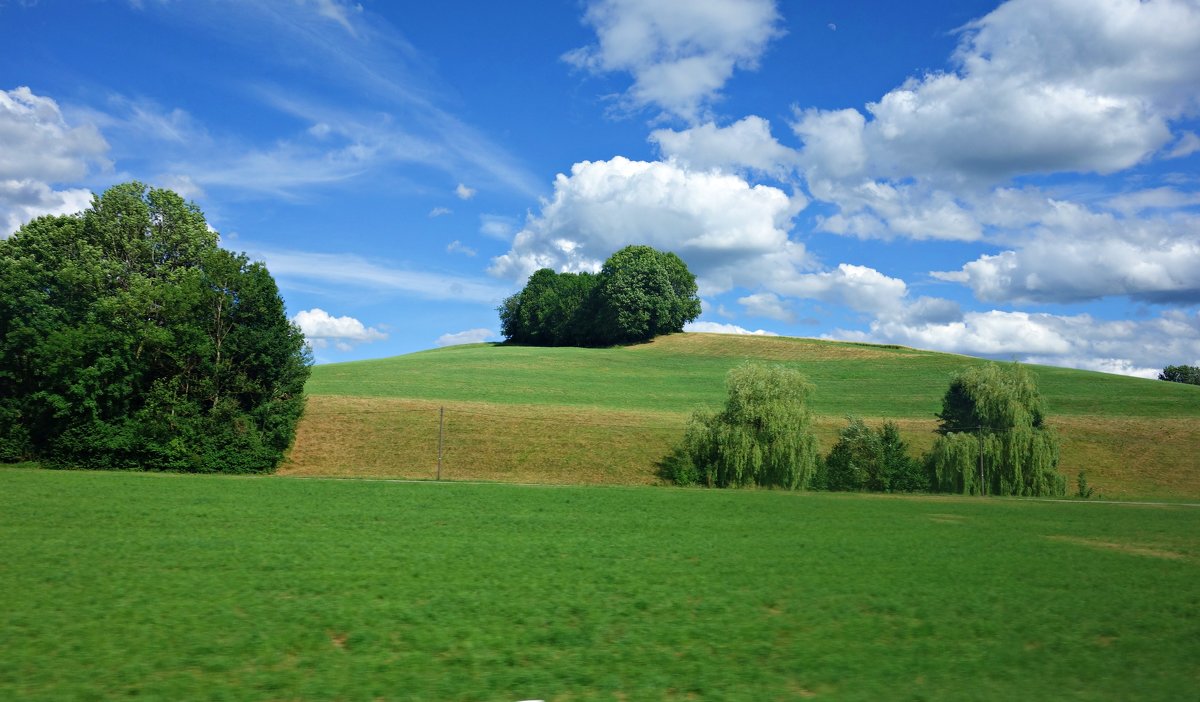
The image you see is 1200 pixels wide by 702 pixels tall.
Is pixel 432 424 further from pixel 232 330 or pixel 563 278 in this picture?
pixel 563 278

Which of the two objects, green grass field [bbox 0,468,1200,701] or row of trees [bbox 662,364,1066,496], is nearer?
green grass field [bbox 0,468,1200,701]

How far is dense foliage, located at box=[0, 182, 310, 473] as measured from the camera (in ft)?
112

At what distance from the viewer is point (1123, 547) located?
51.5 ft

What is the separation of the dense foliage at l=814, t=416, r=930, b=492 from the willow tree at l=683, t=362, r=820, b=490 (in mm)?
1365

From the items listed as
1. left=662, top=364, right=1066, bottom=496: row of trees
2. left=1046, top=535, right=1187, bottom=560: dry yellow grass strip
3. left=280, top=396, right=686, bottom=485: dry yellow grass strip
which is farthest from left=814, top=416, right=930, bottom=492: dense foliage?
left=1046, top=535, right=1187, bottom=560: dry yellow grass strip

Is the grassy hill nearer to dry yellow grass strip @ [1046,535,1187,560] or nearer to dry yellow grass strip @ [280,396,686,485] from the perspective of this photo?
dry yellow grass strip @ [280,396,686,485]

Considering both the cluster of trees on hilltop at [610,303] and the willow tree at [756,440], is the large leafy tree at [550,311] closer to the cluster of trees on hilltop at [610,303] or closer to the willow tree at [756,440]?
the cluster of trees on hilltop at [610,303]

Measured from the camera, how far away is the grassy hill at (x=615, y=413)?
36969 millimetres

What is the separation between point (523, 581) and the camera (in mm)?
10219

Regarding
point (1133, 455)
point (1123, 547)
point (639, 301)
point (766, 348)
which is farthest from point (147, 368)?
point (639, 301)

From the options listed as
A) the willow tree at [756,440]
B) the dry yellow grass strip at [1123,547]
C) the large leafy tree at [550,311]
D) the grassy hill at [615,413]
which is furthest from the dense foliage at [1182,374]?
the dry yellow grass strip at [1123,547]

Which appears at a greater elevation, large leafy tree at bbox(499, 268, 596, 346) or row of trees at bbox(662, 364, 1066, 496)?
large leafy tree at bbox(499, 268, 596, 346)

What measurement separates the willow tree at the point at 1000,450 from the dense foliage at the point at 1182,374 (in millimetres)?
84595

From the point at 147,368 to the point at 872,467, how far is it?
36.1 metres
